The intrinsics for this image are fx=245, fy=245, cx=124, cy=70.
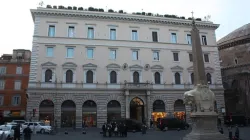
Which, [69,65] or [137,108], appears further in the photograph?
[137,108]

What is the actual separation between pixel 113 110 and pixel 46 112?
8.14 meters

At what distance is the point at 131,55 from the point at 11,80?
2058 centimetres

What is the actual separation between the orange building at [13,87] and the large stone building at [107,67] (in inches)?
441

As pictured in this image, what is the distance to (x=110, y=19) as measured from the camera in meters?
33.3

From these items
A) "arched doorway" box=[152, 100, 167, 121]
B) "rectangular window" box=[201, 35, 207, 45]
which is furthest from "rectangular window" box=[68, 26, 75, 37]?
"rectangular window" box=[201, 35, 207, 45]

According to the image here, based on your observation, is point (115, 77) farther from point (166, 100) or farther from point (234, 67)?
point (234, 67)

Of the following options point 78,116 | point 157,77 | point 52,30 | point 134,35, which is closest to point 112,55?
point 134,35

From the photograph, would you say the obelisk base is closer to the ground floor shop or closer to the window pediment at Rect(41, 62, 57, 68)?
the ground floor shop

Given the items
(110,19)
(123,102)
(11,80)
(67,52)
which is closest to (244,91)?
(123,102)

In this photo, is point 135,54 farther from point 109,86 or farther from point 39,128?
point 39,128

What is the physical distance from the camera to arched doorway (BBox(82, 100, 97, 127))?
1193 inches

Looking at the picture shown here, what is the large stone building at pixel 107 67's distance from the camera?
29909mm

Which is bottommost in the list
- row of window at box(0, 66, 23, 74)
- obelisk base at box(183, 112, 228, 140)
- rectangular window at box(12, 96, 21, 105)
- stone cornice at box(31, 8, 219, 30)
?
obelisk base at box(183, 112, 228, 140)

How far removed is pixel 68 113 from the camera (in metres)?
29.9
